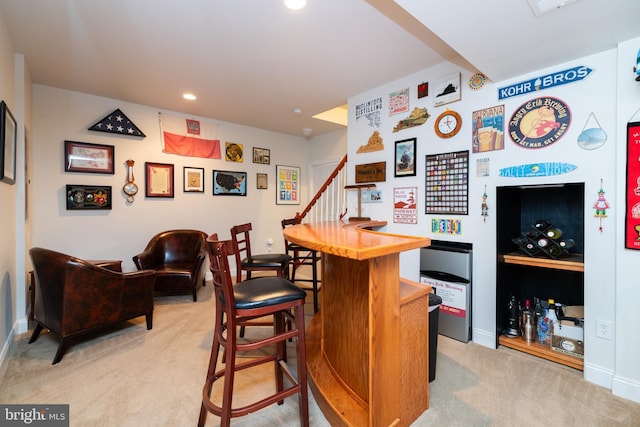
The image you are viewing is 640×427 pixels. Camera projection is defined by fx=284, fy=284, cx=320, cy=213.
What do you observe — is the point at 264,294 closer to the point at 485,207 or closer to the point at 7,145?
the point at 485,207

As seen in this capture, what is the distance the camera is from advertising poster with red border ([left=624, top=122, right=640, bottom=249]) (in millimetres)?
1796

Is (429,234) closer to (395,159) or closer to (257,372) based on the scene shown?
(395,159)

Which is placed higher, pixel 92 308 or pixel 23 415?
pixel 92 308

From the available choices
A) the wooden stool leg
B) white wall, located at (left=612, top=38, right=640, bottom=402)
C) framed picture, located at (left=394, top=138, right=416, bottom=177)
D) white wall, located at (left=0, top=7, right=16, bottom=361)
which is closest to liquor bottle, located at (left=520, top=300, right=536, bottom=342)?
white wall, located at (left=612, top=38, right=640, bottom=402)

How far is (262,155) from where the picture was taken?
5.32 m

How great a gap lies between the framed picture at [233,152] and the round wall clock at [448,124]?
3374mm

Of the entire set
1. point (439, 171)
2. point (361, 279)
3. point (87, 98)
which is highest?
point (87, 98)

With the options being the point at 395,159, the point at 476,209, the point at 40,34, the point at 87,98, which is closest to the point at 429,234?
the point at 476,209

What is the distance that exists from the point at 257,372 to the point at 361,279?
124cm

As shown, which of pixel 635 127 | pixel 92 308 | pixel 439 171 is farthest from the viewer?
pixel 439 171

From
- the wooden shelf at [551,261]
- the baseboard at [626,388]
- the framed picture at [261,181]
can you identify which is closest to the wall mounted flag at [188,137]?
the framed picture at [261,181]

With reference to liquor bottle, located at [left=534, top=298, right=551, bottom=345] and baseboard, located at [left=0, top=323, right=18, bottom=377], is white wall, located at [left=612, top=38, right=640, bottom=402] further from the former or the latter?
baseboard, located at [left=0, top=323, right=18, bottom=377]

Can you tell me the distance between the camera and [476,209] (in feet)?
8.46

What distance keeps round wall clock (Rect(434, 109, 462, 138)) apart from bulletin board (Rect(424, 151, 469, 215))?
205 mm
